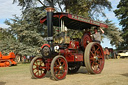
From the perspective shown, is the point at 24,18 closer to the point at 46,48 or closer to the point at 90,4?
the point at 90,4

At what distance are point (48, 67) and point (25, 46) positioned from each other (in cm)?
1256

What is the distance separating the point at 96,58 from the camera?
705 centimetres

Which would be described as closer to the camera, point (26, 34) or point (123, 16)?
point (26, 34)

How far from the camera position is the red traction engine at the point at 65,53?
5852 mm

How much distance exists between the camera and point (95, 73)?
6.86 metres

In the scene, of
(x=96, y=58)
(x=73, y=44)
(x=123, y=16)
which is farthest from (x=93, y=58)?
(x=123, y=16)

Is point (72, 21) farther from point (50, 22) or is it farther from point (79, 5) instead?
point (79, 5)

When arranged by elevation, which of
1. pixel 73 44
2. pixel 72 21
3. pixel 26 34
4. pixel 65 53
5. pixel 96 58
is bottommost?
pixel 96 58

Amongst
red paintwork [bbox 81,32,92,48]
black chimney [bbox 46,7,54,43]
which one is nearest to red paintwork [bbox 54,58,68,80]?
black chimney [bbox 46,7,54,43]

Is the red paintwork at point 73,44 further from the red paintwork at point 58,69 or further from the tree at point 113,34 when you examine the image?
the tree at point 113,34

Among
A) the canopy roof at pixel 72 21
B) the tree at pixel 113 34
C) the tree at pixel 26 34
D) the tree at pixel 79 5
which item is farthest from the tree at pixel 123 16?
the canopy roof at pixel 72 21

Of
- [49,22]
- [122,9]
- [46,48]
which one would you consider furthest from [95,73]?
[122,9]

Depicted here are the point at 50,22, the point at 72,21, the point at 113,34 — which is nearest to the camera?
the point at 50,22

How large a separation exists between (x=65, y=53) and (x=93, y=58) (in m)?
1.37
